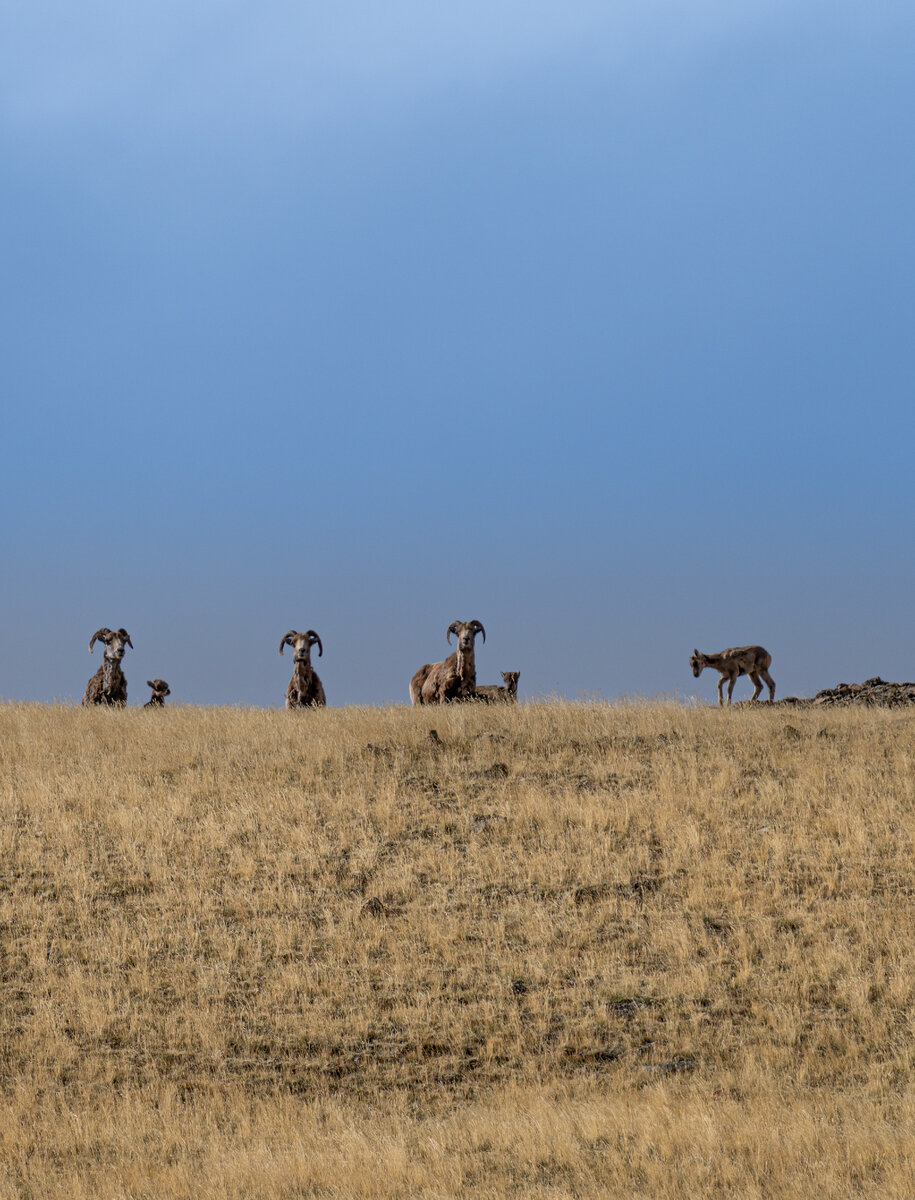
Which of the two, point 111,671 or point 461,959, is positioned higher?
point 111,671

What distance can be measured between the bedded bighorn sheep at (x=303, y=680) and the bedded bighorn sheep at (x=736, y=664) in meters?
13.2

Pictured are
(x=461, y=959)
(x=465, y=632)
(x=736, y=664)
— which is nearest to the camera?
(x=461, y=959)

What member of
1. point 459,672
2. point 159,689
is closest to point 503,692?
point 459,672

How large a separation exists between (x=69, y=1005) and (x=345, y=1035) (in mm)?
3386

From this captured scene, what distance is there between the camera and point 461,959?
14.8 m

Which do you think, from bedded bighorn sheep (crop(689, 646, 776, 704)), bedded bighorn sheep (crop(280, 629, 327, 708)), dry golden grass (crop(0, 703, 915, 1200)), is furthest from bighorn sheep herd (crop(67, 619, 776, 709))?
bedded bighorn sheep (crop(689, 646, 776, 704))

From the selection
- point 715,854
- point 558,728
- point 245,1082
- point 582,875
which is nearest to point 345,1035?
point 245,1082

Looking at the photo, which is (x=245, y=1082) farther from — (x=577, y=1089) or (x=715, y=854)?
(x=715, y=854)

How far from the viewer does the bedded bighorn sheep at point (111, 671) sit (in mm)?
29875

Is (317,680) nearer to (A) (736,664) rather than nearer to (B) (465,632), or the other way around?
(B) (465,632)

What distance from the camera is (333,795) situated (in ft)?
67.3

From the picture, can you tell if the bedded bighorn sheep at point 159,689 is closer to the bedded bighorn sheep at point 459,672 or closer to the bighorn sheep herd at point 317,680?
the bighorn sheep herd at point 317,680

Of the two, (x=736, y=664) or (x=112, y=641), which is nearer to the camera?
(x=112, y=641)

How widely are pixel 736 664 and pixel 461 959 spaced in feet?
77.0
